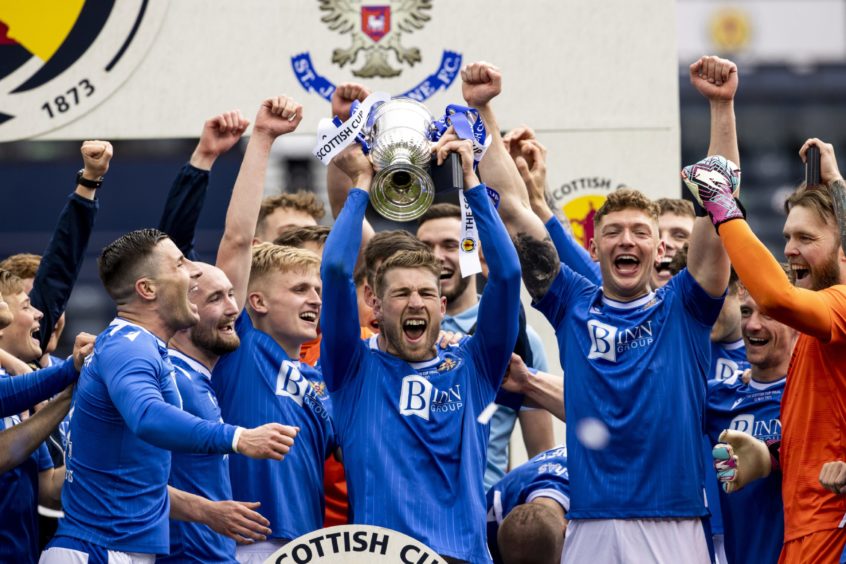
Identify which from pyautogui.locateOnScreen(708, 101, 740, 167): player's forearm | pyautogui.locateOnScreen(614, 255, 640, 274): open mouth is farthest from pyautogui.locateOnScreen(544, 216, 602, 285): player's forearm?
pyautogui.locateOnScreen(708, 101, 740, 167): player's forearm

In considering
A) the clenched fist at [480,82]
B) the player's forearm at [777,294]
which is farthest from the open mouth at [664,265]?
the player's forearm at [777,294]

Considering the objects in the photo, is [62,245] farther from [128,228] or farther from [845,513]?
[128,228]

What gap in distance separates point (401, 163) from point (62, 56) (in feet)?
11.1

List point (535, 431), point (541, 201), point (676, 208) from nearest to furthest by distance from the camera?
point (541, 201)
point (535, 431)
point (676, 208)

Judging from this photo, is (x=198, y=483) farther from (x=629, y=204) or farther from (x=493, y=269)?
(x=629, y=204)

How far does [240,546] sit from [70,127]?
10.7 feet

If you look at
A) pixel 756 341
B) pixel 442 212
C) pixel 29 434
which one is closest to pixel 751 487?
pixel 756 341

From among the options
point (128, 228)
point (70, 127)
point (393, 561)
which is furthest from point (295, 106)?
point (128, 228)

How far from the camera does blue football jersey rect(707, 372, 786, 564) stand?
512cm

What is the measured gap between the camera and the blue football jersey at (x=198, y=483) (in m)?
4.85

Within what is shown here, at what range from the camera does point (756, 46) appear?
3316 centimetres

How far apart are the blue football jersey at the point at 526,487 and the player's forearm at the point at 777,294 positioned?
146 centimetres

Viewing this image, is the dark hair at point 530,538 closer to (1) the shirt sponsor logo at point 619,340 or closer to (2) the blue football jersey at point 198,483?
(1) the shirt sponsor logo at point 619,340

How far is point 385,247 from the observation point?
5.19 metres
